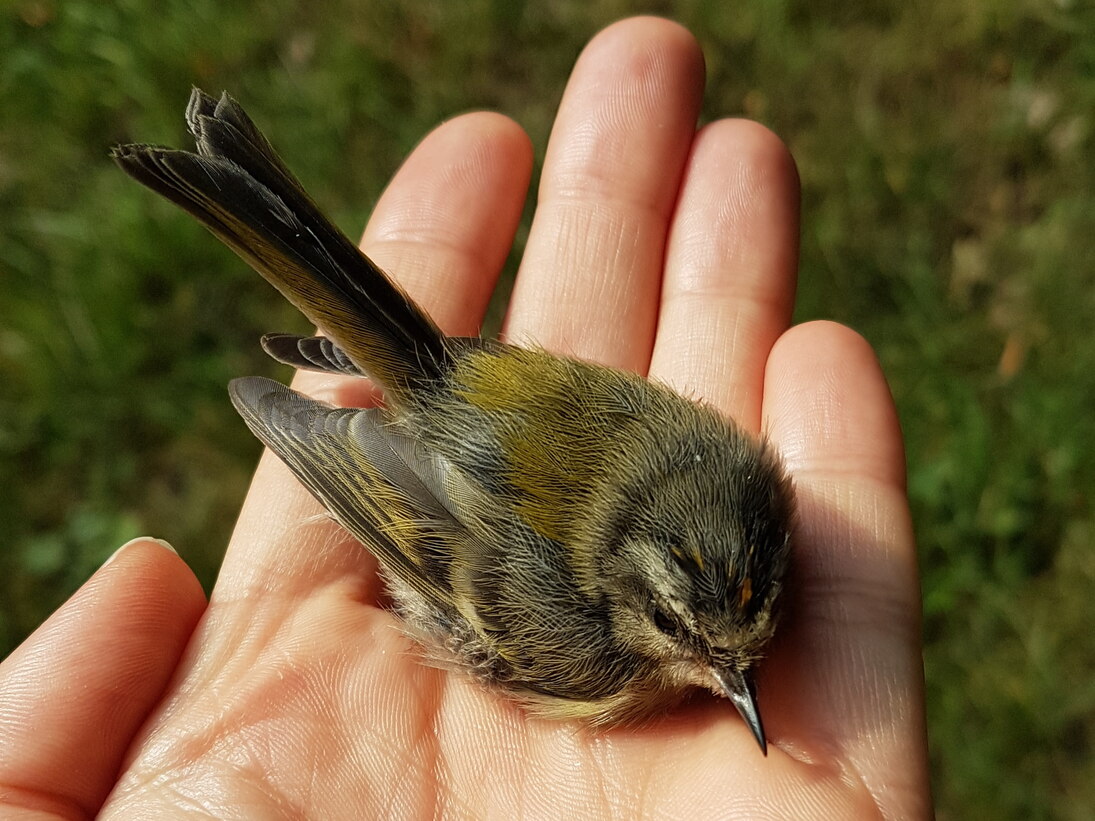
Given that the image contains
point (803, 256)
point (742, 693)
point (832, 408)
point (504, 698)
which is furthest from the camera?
point (803, 256)

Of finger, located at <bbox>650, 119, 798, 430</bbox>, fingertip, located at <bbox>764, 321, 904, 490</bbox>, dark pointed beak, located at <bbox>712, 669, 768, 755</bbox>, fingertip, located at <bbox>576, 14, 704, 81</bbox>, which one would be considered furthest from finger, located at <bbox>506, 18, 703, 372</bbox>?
dark pointed beak, located at <bbox>712, 669, 768, 755</bbox>

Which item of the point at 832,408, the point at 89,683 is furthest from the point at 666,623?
the point at 89,683

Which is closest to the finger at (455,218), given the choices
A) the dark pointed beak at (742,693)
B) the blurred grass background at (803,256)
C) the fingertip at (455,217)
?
the fingertip at (455,217)

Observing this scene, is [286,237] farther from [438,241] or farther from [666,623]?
[666,623]

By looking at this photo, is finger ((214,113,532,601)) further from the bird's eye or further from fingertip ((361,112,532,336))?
the bird's eye

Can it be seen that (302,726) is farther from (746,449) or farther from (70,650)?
(746,449)

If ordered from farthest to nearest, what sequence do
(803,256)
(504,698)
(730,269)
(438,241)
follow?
(803,256) → (438,241) → (730,269) → (504,698)
